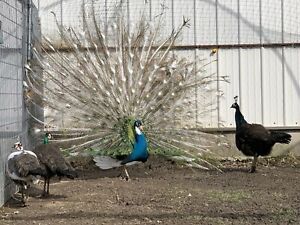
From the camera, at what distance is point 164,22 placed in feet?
41.8

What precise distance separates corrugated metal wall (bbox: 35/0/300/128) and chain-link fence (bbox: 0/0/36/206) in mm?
2976

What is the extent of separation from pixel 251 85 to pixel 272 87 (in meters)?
0.42

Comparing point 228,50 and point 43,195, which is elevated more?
point 228,50

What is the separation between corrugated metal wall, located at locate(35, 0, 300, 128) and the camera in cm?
1264

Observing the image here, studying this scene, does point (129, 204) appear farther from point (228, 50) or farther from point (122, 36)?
point (228, 50)

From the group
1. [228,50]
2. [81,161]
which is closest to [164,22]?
[228,50]

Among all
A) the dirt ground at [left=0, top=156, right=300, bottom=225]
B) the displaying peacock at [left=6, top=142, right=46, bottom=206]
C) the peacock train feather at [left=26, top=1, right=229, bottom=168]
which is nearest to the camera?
the dirt ground at [left=0, top=156, right=300, bottom=225]

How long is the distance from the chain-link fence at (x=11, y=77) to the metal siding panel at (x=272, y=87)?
4929mm

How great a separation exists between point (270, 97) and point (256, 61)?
0.78m

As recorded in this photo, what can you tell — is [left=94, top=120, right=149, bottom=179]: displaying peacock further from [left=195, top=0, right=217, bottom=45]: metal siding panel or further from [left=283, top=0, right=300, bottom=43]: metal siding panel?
[left=283, top=0, right=300, bottom=43]: metal siding panel

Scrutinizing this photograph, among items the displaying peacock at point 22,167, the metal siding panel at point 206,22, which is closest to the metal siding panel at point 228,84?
the metal siding panel at point 206,22

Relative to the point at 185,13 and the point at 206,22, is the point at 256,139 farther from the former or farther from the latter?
the point at 185,13

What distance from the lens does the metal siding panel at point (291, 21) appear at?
12.6 meters

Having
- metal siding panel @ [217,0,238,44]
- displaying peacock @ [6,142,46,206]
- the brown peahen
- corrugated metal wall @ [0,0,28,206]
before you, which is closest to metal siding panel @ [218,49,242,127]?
metal siding panel @ [217,0,238,44]
